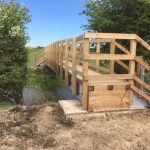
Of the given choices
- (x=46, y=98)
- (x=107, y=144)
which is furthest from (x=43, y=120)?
(x=46, y=98)

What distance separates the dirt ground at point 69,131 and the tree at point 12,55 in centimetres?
228

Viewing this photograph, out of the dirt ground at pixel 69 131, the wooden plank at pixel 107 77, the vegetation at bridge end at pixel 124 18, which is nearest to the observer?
the dirt ground at pixel 69 131

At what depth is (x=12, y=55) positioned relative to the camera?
1088cm

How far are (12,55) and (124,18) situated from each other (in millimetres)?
5989

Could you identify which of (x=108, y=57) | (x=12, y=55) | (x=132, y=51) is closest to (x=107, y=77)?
(x=108, y=57)

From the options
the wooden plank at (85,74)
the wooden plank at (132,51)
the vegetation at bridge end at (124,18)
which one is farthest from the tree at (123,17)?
the wooden plank at (85,74)

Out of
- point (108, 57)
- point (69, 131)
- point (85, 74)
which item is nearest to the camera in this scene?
point (69, 131)

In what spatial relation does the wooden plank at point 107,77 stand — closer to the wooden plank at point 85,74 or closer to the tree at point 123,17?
the wooden plank at point 85,74

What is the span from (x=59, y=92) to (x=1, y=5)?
430 cm

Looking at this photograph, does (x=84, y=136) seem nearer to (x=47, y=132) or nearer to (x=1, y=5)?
(x=47, y=132)

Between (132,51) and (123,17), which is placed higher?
(123,17)

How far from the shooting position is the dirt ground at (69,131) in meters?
6.41

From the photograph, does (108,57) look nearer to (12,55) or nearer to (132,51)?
(132,51)

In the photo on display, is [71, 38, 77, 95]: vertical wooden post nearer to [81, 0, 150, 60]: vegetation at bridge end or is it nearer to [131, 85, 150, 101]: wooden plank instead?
[131, 85, 150, 101]: wooden plank
